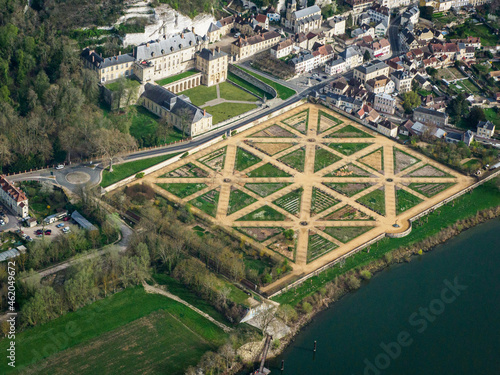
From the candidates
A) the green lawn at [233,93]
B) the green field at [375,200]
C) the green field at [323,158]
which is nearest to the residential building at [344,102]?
the green lawn at [233,93]

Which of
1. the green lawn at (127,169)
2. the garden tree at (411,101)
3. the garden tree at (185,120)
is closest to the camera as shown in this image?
the green lawn at (127,169)

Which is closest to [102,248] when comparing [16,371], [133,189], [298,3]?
[133,189]

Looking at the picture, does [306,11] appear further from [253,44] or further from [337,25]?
[253,44]

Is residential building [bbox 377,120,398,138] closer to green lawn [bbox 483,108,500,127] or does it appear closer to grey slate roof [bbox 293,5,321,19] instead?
green lawn [bbox 483,108,500,127]

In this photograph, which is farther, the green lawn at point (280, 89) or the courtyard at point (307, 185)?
the green lawn at point (280, 89)

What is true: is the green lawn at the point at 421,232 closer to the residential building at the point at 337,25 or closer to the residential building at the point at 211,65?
the residential building at the point at 211,65

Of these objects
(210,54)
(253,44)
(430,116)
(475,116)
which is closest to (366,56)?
(253,44)

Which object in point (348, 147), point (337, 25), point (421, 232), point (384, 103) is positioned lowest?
point (421, 232)
